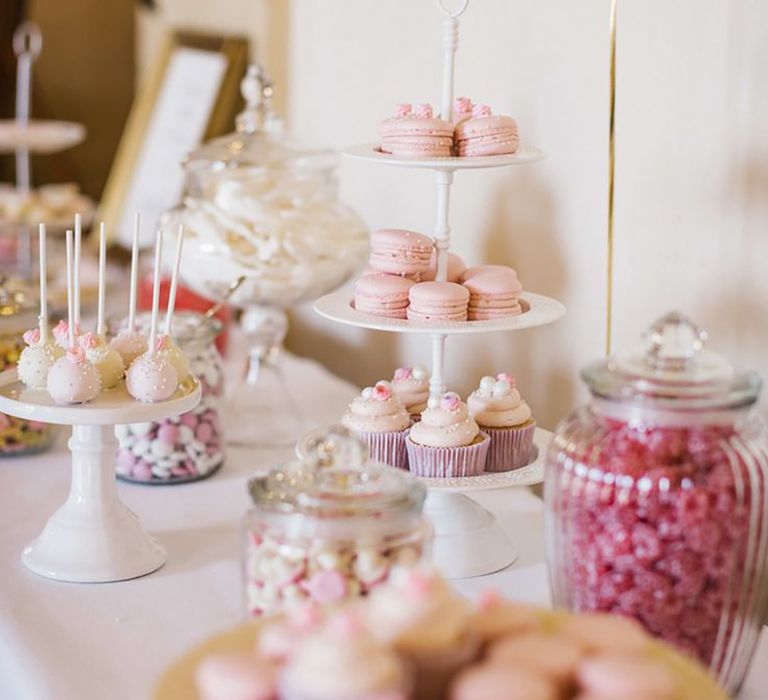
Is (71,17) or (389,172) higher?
(71,17)

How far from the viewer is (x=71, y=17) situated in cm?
314

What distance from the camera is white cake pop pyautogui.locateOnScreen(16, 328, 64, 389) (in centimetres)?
123

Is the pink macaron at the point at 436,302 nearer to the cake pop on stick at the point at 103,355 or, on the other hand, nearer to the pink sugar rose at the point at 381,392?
the pink sugar rose at the point at 381,392

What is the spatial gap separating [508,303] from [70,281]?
427mm

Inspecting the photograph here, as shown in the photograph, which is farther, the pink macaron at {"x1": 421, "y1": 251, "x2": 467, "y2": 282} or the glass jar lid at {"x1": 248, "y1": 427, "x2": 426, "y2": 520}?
the pink macaron at {"x1": 421, "y1": 251, "x2": 467, "y2": 282}

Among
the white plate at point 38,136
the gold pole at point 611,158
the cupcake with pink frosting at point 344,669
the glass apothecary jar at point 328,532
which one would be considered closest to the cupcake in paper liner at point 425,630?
the cupcake with pink frosting at point 344,669

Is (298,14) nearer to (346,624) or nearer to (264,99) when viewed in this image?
(264,99)

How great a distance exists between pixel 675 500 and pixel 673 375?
0.09 metres

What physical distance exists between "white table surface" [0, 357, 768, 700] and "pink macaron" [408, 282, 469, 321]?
0.83ft

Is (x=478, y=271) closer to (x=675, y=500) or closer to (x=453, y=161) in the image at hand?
(x=453, y=161)

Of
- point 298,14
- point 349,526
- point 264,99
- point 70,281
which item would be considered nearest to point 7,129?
point 298,14

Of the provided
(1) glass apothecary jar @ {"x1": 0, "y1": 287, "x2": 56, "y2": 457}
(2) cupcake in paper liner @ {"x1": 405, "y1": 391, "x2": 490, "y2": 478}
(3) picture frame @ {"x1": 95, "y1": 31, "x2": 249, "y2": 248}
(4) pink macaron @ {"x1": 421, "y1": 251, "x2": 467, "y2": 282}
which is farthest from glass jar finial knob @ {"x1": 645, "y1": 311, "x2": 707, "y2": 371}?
(3) picture frame @ {"x1": 95, "y1": 31, "x2": 249, "y2": 248}

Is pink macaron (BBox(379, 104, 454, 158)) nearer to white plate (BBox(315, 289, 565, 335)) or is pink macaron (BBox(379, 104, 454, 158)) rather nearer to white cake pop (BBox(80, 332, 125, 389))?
white plate (BBox(315, 289, 565, 335))

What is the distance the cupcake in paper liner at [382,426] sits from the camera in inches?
48.3
